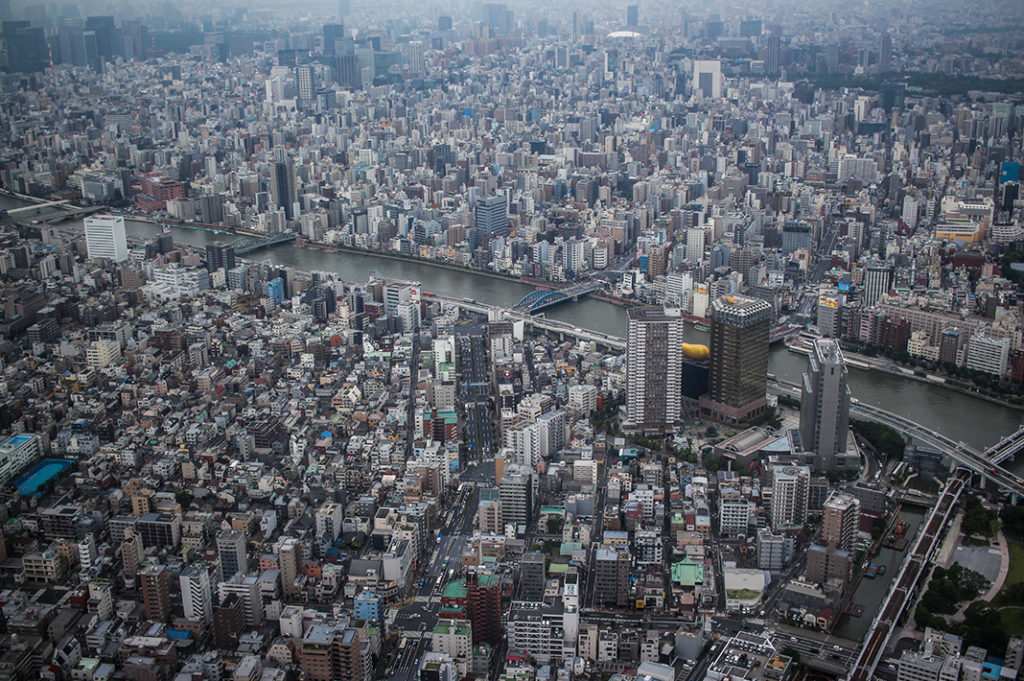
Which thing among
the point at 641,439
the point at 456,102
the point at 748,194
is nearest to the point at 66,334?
the point at 641,439

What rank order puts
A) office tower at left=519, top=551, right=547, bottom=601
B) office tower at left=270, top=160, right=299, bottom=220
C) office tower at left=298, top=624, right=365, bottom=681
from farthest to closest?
1. office tower at left=270, top=160, right=299, bottom=220
2. office tower at left=519, top=551, right=547, bottom=601
3. office tower at left=298, top=624, right=365, bottom=681

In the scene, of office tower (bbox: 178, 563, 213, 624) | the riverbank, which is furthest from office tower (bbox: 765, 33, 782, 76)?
office tower (bbox: 178, 563, 213, 624)

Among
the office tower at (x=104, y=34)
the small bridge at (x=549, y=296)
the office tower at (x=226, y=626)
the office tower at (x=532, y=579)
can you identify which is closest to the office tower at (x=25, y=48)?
the office tower at (x=104, y=34)

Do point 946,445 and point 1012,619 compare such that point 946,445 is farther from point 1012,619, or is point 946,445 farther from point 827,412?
point 1012,619

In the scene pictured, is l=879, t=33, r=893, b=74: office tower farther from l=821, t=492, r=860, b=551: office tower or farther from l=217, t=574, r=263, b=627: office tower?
l=217, t=574, r=263, b=627: office tower

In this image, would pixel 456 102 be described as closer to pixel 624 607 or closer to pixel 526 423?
pixel 526 423
